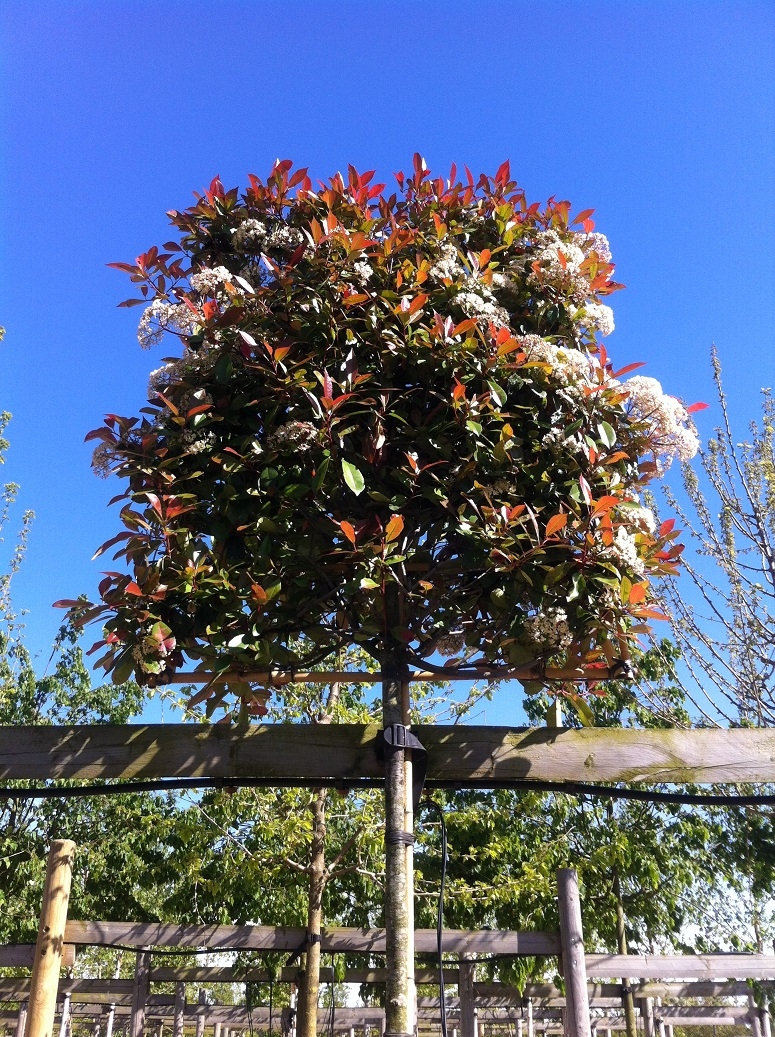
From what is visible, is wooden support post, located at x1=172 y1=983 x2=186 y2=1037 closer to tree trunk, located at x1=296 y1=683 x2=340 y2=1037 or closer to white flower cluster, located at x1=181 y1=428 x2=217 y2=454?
tree trunk, located at x1=296 y1=683 x2=340 y2=1037

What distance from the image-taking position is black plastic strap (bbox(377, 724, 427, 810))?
221 centimetres

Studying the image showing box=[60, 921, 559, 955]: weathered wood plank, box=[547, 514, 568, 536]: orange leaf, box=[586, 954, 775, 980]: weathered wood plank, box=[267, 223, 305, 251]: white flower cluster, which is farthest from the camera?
box=[586, 954, 775, 980]: weathered wood plank

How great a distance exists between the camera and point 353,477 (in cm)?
213

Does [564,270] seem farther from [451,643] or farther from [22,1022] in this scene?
[22,1022]

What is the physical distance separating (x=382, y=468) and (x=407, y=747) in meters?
0.86

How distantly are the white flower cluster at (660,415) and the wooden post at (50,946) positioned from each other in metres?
3.19

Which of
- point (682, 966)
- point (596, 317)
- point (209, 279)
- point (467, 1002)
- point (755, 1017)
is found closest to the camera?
point (209, 279)

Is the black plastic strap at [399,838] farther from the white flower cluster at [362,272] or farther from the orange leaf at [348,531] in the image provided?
the white flower cluster at [362,272]

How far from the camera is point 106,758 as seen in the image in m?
2.45

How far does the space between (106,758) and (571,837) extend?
10.9 meters

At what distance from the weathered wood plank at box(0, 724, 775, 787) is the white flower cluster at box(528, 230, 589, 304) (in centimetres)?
150

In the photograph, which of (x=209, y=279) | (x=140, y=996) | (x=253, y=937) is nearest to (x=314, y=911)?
(x=253, y=937)

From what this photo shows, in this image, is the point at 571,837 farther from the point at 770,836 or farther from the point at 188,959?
the point at 188,959

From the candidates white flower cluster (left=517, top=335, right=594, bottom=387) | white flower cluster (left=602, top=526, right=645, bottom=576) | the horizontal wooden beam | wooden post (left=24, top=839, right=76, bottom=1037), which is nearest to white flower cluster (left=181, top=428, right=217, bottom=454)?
white flower cluster (left=517, top=335, right=594, bottom=387)
